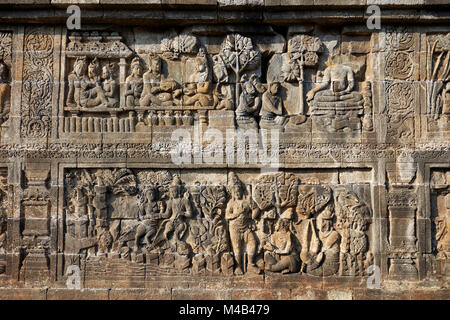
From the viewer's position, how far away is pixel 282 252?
915cm

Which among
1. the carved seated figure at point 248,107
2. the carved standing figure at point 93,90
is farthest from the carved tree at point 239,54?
the carved standing figure at point 93,90

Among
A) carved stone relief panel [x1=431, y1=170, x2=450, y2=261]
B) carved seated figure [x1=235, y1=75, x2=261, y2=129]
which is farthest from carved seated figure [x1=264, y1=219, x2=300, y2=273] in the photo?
carved stone relief panel [x1=431, y1=170, x2=450, y2=261]

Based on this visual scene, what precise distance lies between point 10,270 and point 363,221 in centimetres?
554

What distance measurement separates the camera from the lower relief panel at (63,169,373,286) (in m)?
9.16

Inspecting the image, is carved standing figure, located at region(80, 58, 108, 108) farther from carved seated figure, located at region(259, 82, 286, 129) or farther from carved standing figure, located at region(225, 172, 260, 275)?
carved seated figure, located at region(259, 82, 286, 129)

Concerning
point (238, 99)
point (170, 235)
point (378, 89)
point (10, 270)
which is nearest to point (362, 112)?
point (378, 89)

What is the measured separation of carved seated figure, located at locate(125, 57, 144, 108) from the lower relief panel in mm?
1141

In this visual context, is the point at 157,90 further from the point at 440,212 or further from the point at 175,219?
the point at 440,212

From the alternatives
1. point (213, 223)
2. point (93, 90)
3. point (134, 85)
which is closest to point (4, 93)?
point (93, 90)

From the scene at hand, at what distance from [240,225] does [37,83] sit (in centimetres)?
396

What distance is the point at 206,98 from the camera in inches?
372

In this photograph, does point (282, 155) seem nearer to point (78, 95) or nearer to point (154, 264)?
point (154, 264)

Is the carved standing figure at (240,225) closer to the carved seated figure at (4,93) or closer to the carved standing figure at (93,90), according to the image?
the carved standing figure at (93,90)

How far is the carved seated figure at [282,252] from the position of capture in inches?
360
